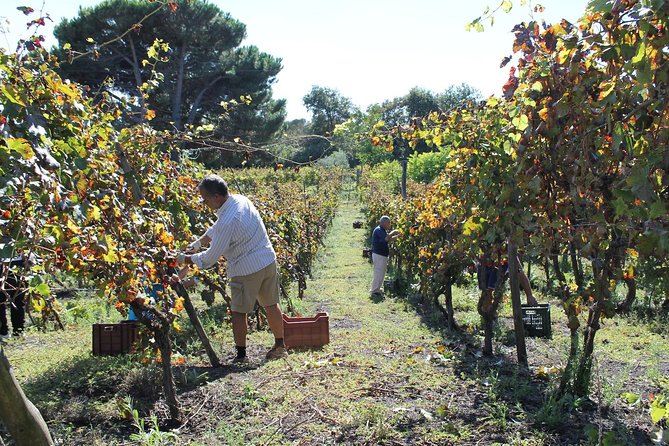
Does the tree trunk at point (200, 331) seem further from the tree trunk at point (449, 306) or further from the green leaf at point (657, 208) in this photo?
the green leaf at point (657, 208)

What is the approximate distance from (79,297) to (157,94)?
59.5 ft

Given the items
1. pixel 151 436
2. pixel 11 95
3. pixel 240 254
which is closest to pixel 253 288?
pixel 240 254

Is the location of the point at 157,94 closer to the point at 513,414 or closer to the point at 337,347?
the point at 337,347

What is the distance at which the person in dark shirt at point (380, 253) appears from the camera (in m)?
9.53

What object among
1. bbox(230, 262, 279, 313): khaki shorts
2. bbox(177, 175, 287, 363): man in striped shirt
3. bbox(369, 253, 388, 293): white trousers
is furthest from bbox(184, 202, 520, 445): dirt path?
bbox(369, 253, 388, 293): white trousers

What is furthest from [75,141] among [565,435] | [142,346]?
[565,435]

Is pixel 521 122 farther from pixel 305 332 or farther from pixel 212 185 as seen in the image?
pixel 305 332

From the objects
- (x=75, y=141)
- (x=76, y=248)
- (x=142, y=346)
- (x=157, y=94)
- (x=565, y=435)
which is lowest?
(x=565, y=435)

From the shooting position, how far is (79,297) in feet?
28.9

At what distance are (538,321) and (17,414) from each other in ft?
17.4

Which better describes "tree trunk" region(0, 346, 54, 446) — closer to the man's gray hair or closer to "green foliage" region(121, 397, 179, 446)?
"green foliage" region(121, 397, 179, 446)

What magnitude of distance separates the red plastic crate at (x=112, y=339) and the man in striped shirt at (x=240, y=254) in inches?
39.9

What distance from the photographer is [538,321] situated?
6.48 meters

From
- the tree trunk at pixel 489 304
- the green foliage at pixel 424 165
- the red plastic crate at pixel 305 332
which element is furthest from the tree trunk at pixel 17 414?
the green foliage at pixel 424 165
